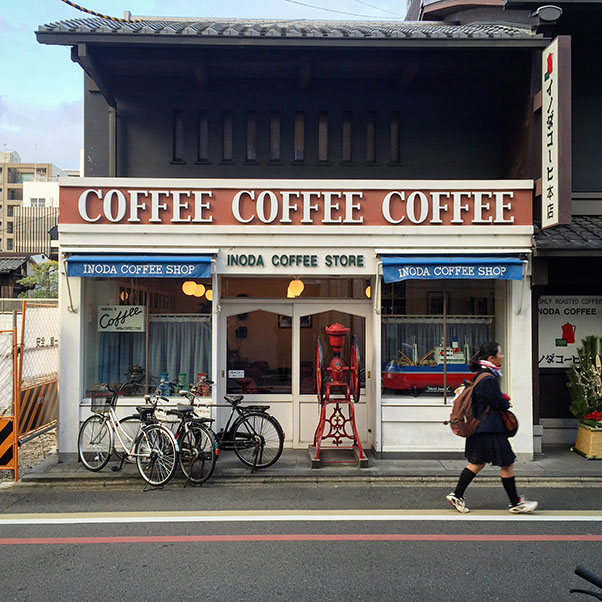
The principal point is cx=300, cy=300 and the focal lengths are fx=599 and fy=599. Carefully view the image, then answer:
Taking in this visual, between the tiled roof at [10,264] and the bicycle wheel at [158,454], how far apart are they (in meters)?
36.7

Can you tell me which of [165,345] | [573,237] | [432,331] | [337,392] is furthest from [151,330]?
[573,237]

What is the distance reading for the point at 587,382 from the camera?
9.39m

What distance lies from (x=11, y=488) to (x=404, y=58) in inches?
339

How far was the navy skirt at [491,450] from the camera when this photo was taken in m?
6.40

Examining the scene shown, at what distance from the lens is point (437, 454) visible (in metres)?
9.05

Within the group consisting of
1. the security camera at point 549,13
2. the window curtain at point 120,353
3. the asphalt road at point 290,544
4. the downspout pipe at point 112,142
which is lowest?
the asphalt road at point 290,544

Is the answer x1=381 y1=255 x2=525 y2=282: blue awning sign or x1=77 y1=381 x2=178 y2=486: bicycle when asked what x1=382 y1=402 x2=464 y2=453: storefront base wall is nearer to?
x1=381 y1=255 x2=525 y2=282: blue awning sign

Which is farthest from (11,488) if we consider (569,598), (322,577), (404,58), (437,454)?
(404,58)

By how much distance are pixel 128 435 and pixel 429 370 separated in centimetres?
472

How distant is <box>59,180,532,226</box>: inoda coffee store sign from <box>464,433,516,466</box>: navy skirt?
12.6 ft

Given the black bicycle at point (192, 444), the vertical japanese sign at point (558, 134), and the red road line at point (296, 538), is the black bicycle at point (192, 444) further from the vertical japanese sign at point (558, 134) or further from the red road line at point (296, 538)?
the vertical japanese sign at point (558, 134)

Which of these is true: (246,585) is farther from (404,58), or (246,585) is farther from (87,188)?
(404,58)

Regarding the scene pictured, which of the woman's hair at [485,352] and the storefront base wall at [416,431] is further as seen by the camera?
the storefront base wall at [416,431]

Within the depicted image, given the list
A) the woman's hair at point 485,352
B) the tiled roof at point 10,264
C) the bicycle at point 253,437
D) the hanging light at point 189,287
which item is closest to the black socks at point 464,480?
the woman's hair at point 485,352
